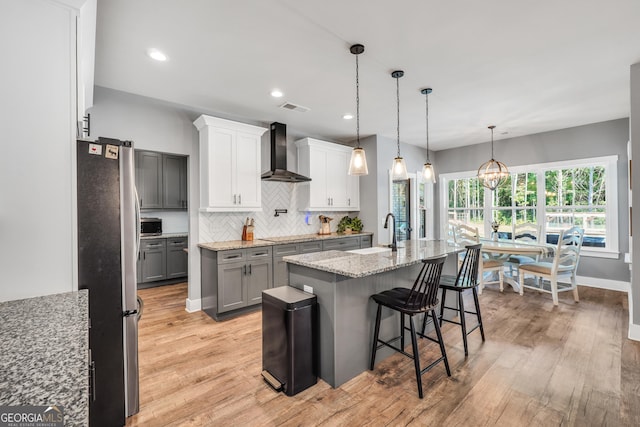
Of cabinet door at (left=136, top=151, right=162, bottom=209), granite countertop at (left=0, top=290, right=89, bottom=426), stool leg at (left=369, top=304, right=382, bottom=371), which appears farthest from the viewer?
cabinet door at (left=136, top=151, right=162, bottom=209)

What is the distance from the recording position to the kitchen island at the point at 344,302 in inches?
86.0

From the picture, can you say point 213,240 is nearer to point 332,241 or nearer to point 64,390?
point 332,241

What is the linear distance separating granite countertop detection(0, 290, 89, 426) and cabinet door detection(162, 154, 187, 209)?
4.61m

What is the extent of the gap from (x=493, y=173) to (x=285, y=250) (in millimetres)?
3903

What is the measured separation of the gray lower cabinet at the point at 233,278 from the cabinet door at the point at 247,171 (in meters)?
0.76

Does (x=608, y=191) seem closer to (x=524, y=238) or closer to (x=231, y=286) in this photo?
(x=524, y=238)

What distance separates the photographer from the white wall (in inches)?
55.0

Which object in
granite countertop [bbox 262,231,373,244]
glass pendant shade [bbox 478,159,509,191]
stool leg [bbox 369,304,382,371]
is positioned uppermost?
glass pendant shade [bbox 478,159,509,191]

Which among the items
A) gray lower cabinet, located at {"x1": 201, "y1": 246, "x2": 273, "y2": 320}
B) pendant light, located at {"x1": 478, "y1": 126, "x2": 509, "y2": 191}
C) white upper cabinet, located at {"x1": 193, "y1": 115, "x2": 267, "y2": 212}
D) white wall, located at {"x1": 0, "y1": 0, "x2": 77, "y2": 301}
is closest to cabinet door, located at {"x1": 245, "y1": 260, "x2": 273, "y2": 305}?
gray lower cabinet, located at {"x1": 201, "y1": 246, "x2": 273, "y2": 320}

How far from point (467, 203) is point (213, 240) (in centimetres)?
548

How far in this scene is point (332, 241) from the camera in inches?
190

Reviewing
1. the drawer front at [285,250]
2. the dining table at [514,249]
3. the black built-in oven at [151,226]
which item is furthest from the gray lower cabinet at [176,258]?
the dining table at [514,249]

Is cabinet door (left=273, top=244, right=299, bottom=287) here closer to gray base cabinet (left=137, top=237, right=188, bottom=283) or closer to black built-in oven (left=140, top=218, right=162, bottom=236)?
gray base cabinet (left=137, top=237, right=188, bottom=283)

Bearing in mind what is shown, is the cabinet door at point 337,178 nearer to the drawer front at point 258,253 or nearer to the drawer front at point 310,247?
the drawer front at point 310,247
